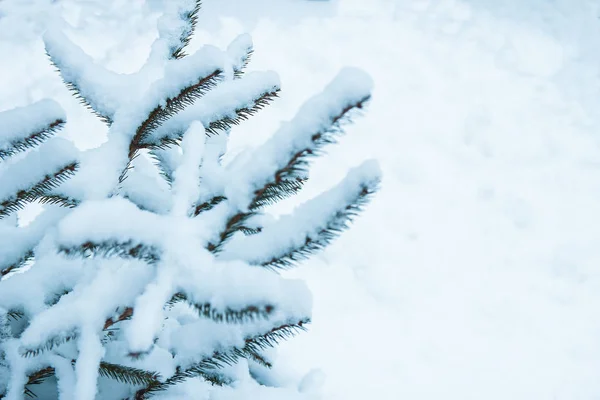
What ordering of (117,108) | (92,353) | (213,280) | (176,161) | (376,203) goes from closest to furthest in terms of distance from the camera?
(213,280) → (92,353) → (117,108) → (176,161) → (376,203)

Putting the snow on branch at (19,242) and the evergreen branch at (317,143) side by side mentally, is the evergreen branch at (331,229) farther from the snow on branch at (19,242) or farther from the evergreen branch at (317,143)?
the snow on branch at (19,242)

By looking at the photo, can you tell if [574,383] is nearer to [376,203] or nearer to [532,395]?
[532,395]

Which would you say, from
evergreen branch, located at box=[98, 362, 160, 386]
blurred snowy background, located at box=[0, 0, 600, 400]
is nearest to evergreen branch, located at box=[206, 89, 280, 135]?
evergreen branch, located at box=[98, 362, 160, 386]

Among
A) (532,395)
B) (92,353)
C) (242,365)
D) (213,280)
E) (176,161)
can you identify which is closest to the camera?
(213,280)

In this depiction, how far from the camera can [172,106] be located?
854 millimetres

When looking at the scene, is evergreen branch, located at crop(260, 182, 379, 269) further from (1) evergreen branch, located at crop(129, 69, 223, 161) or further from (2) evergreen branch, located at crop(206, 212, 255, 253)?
(1) evergreen branch, located at crop(129, 69, 223, 161)

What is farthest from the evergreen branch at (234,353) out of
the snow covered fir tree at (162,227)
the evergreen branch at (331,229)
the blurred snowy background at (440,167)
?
the blurred snowy background at (440,167)

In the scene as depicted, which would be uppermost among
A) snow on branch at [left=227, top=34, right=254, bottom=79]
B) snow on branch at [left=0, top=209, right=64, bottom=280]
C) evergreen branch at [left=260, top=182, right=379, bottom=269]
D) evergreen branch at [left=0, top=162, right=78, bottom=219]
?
snow on branch at [left=227, top=34, right=254, bottom=79]

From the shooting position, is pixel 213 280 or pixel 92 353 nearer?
pixel 213 280

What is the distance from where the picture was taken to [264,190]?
1.98ft

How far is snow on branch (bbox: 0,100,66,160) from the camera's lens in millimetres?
792

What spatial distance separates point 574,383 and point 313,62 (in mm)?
2697

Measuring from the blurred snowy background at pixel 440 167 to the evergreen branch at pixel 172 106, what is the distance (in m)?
1.14

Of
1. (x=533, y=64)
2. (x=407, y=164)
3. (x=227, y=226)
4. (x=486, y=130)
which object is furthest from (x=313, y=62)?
(x=227, y=226)
